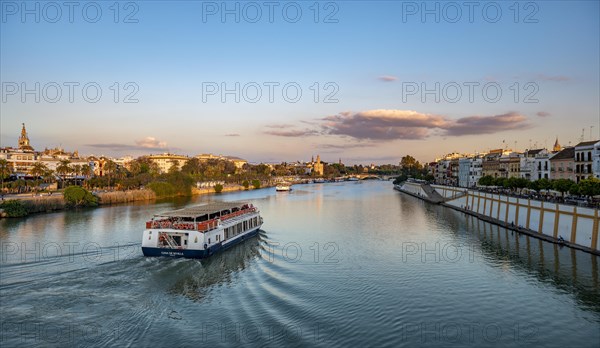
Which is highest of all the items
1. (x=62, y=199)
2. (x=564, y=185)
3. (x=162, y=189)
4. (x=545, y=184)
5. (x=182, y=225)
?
(x=564, y=185)

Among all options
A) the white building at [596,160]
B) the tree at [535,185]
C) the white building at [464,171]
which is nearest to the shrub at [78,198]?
the tree at [535,185]

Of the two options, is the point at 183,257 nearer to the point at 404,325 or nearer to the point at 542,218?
the point at 404,325

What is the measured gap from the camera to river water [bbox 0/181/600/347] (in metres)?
16.8

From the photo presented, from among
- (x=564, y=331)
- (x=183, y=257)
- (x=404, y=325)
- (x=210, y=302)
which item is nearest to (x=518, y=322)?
(x=564, y=331)

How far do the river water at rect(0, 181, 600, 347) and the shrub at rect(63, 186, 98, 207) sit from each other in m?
25.8

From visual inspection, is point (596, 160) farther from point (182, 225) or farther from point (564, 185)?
point (182, 225)

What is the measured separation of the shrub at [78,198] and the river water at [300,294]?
84.8 ft

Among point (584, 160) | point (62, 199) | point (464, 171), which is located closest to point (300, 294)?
point (584, 160)

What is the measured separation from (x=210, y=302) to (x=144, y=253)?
9.73m

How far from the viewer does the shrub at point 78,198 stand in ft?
206

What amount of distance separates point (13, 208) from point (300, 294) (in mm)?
45701

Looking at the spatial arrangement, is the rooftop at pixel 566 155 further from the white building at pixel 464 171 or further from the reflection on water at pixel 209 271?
the reflection on water at pixel 209 271

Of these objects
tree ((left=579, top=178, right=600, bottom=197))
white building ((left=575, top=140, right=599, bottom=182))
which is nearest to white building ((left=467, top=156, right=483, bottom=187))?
white building ((left=575, top=140, right=599, bottom=182))

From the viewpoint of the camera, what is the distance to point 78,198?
63875mm
